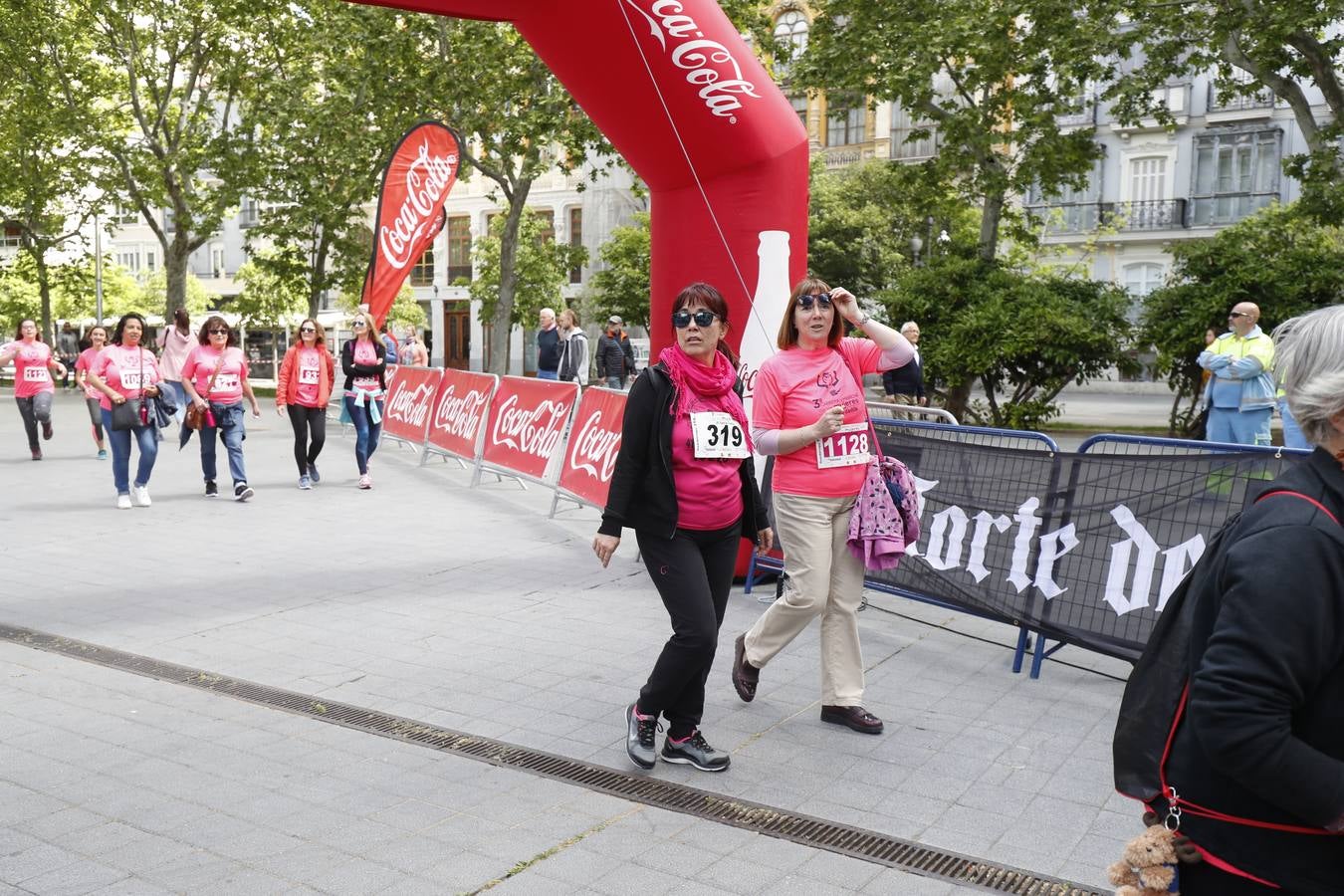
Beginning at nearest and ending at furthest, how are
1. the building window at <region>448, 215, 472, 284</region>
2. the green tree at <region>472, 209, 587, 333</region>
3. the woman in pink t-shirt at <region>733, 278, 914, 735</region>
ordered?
the woman in pink t-shirt at <region>733, 278, 914, 735</region>, the green tree at <region>472, 209, 587, 333</region>, the building window at <region>448, 215, 472, 284</region>

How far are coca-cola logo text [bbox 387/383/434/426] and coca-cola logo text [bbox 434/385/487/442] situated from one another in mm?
558

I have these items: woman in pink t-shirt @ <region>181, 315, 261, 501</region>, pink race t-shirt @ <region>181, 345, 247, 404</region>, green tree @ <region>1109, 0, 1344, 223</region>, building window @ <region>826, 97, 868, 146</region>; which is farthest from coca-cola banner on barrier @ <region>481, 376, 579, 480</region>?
building window @ <region>826, 97, 868, 146</region>

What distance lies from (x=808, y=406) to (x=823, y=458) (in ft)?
0.73

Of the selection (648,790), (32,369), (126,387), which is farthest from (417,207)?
(648,790)

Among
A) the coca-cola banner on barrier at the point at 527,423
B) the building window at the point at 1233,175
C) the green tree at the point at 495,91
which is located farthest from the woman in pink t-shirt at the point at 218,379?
the building window at the point at 1233,175

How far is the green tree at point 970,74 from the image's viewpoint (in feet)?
65.0

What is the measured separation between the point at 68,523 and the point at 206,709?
590cm

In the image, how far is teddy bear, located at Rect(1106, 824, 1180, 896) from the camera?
6.31 ft

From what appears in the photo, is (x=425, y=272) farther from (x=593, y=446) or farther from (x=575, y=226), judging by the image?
(x=593, y=446)

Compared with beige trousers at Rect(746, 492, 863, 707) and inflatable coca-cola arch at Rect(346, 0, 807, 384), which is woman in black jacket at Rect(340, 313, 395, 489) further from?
beige trousers at Rect(746, 492, 863, 707)

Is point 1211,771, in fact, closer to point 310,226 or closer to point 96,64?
point 310,226

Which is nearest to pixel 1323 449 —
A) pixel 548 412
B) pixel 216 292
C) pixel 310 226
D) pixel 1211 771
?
pixel 1211 771

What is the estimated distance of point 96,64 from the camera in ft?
96.2

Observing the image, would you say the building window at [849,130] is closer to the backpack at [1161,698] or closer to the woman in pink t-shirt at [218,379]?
the woman in pink t-shirt at [218,379]
